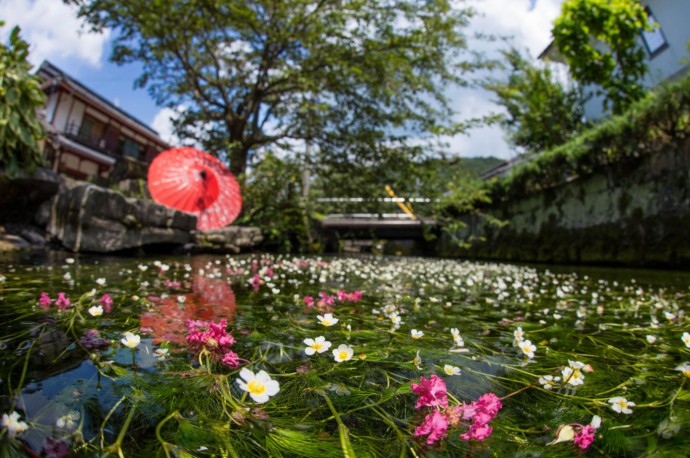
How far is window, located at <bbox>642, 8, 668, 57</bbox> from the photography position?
13.7 meters

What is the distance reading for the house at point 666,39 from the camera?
41.8ft

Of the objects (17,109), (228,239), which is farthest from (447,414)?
(228,239)

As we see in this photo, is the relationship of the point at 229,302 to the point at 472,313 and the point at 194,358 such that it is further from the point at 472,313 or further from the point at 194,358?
the point at 472,313

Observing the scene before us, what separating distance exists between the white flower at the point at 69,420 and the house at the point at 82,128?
21.6 meters

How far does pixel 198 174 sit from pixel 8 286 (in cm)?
680

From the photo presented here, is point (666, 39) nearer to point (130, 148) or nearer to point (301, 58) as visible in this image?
point (301, 58)

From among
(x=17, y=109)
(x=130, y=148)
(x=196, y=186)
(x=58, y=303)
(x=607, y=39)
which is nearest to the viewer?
(x=58, y=303)

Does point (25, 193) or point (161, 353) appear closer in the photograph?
point (161, 353)

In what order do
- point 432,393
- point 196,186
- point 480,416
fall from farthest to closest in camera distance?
point 196,186
point 432,393
point 480,416

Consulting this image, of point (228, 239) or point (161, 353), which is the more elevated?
point (161, 353)

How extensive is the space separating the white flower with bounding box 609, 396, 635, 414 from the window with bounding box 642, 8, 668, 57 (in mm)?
17773

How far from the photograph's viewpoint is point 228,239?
905cm

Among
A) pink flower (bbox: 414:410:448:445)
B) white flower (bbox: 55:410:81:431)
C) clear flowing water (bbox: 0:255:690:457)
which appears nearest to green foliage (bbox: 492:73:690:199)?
clear flowing water (bbox: 0:255:690:457)

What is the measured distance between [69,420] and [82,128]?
27.9 m
